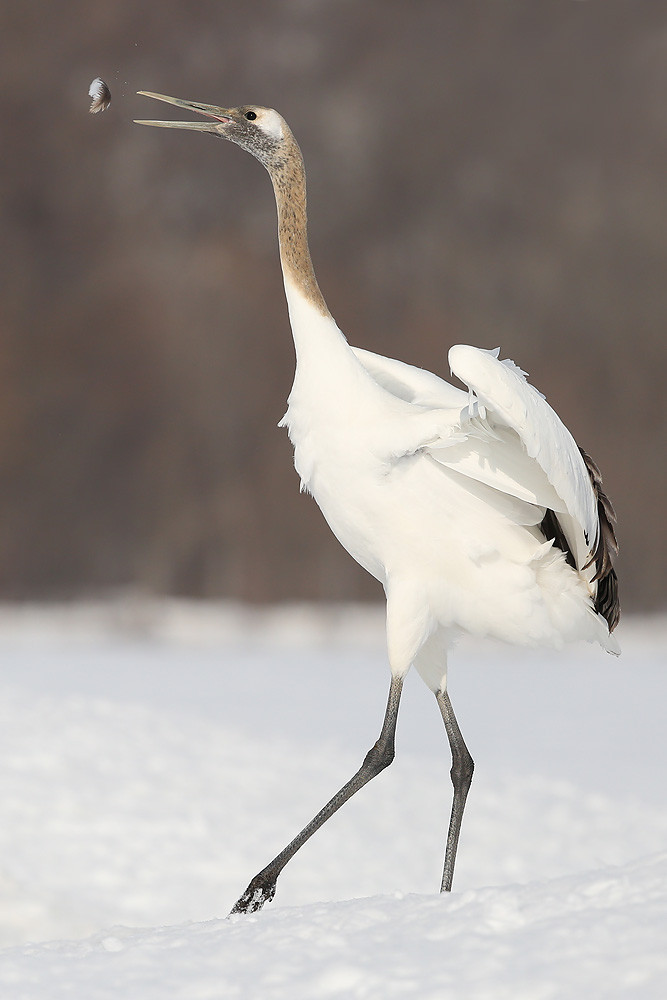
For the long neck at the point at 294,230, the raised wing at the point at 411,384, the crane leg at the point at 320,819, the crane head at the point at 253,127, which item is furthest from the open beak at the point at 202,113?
the crane leg at the point at 320,819

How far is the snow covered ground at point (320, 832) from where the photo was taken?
1.84m

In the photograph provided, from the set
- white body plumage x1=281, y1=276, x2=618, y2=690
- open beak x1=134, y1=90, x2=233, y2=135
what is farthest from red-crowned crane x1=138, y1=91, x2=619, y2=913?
open beak x1=134, y1=90, x2=233, y2=135

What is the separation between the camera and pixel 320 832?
4.77 metres

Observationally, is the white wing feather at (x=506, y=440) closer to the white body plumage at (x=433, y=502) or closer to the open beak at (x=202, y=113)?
the white body plumage at (x=433, y=502)

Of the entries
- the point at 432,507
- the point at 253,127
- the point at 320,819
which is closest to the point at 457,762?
the point at 320,819

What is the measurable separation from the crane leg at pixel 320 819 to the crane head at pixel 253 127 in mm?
1302

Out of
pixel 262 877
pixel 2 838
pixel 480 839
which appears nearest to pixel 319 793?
pixel 480 839

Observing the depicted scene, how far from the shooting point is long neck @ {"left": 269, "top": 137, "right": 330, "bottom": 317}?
2875mm

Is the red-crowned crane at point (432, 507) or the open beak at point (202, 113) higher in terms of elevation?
the open beak at point (202, 113)

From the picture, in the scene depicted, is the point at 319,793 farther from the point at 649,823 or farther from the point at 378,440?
the point at 378,440

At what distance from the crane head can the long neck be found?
0.10 feet

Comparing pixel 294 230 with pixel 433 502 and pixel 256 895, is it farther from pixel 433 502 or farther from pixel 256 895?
pixel 256 895

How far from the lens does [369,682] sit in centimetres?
790

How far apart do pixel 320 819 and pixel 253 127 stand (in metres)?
1.65
